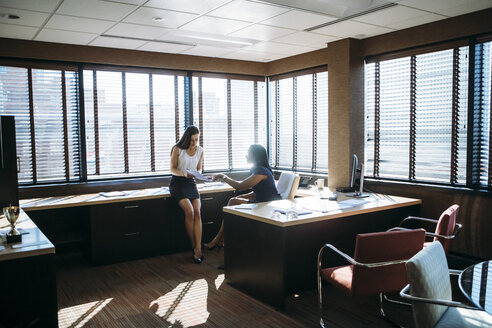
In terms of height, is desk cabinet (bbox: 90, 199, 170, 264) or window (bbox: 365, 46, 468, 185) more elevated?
window (bbox: 365, 46, 468, 185)

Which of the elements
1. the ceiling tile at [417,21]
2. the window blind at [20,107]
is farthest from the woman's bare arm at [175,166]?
the ceiling tile at [417,21]

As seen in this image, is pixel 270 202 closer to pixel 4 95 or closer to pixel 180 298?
pixel 180 298

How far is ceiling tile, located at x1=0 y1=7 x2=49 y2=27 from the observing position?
395cm

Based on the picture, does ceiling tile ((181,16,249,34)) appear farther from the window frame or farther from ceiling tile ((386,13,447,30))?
the window frame

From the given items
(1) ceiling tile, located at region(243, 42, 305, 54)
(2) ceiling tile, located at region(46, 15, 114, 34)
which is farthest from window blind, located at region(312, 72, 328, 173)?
(2) ceiling tile, located at region(46, 15, 114, 34)

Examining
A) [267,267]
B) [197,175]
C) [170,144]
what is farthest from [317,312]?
[170,144]

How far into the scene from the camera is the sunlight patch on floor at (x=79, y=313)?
11.3 feet

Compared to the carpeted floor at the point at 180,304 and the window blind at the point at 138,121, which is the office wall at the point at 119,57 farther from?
the carpeted floor at the point at 180,304

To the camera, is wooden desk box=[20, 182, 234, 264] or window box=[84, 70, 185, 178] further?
window box=[84, 70, 185, 178]

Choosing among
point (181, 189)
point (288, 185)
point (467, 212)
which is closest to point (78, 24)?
point (181, 189)

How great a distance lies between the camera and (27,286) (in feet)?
8.26

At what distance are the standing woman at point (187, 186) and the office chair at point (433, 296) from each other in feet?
10.8

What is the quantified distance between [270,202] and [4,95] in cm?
341

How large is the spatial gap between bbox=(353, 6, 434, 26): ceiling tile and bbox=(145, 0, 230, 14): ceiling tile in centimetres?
157
